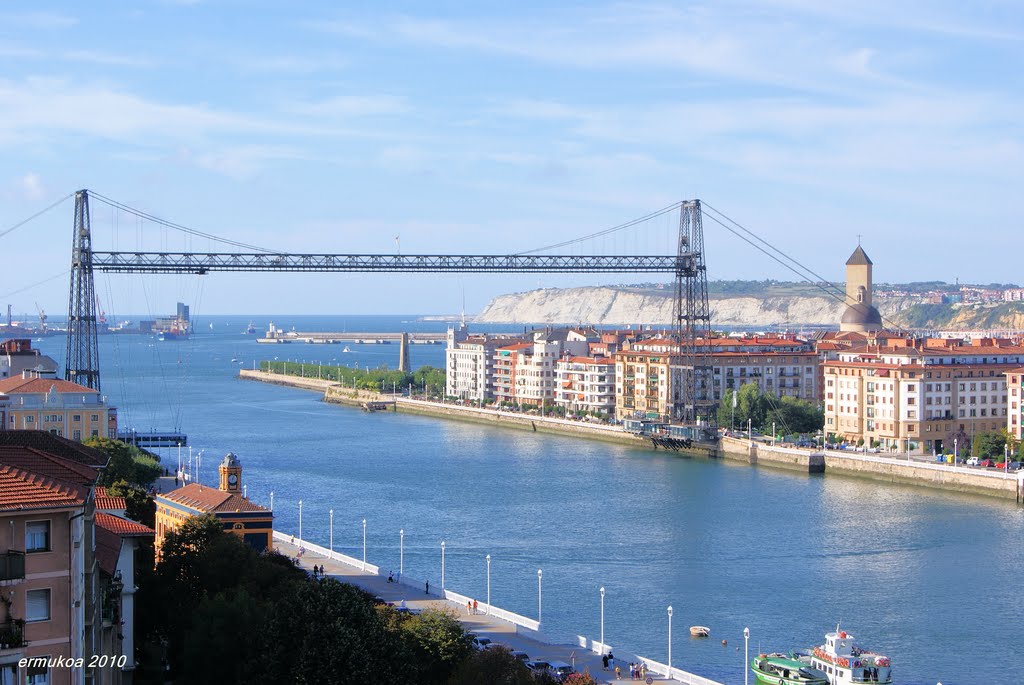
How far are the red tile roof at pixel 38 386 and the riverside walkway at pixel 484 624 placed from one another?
243 inches

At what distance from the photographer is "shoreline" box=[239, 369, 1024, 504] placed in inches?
725

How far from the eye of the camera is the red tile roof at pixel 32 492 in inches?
Answer: 166

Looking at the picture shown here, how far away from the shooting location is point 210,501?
11445 mm

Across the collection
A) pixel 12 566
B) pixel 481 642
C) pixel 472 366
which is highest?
pixel 472 366

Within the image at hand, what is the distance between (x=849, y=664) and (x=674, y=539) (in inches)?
231

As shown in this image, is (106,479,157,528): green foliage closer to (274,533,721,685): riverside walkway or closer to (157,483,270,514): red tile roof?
(157,483,270,514): red tile roof

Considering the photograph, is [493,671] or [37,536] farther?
[493,671]

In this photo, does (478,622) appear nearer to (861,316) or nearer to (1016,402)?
(1016,402)

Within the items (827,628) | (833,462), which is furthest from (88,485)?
(833,462)

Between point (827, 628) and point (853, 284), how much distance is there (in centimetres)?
3319

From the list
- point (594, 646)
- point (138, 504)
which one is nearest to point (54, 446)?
point (594, 646)

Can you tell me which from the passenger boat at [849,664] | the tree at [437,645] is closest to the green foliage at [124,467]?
the tree at [437,645]

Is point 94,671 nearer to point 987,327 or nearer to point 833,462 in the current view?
point 833,462

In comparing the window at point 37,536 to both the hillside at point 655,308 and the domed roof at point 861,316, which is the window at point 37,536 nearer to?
the domed roof at point 861,316
